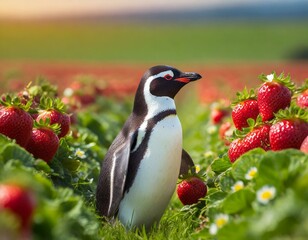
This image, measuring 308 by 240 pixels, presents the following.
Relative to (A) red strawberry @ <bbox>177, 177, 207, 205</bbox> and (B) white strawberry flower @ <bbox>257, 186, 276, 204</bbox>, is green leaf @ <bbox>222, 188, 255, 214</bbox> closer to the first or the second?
(B) white strawberry flower @ <bbox>257, 186, 276, 204</bbox>

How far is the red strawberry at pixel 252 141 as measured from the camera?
4.27m

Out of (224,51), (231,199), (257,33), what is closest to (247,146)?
(231,199)

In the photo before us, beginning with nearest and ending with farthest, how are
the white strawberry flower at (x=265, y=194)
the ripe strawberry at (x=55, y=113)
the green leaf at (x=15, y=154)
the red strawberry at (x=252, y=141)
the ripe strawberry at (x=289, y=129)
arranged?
1. the white strawberry flower at (x=265, y=194)
2. the green leaf at (x=15, y=154)
3. the ripe strawberry at (x=289, y=129)
4. the red strawberry at (x=252, y=141)
5. the ripe strawberry at (x=55, y=113)

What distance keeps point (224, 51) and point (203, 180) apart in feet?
155

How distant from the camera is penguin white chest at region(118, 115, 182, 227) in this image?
456 centimetres

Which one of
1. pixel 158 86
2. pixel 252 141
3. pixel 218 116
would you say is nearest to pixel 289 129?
pixel 252 141

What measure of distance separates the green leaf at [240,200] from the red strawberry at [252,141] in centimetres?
89

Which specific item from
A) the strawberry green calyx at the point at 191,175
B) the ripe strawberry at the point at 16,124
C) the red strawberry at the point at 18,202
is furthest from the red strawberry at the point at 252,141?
the red strawberry at the point at 18,202

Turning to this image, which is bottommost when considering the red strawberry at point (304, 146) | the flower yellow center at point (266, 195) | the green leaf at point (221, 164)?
the green leaf at point (221, 164)

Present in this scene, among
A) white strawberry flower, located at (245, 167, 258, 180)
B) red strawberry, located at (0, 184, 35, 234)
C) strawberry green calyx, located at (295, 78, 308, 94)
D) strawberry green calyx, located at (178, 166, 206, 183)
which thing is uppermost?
red strawberry, located at (0, 184, 35, 234)

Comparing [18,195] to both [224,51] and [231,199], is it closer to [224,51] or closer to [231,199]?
[231,199]

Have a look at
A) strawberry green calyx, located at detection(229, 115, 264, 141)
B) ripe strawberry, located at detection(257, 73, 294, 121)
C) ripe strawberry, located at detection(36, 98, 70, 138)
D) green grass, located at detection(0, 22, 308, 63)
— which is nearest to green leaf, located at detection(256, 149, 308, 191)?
strawberry green calyx, located at detection(229, 115, 264, 141)

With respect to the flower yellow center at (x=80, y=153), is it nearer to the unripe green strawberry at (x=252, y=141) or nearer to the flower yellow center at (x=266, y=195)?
the unripe green strawberry at (x=252, y=141)

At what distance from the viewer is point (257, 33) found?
191ft
